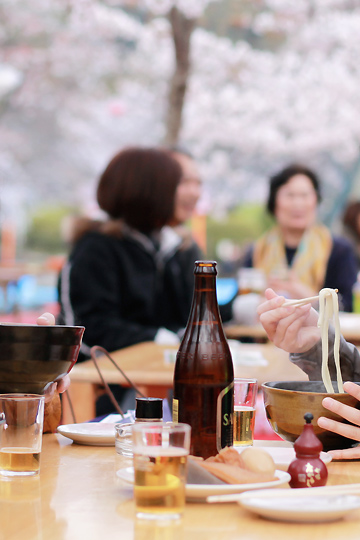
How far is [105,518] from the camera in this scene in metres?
0.80

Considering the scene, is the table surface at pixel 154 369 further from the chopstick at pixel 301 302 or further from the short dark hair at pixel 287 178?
the short dark hair at pixel 287 178

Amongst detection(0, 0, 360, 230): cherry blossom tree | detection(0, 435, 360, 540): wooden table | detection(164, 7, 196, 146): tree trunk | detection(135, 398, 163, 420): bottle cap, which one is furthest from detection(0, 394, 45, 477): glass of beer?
detection(0, 0, 360, 230): cherry blossom tree

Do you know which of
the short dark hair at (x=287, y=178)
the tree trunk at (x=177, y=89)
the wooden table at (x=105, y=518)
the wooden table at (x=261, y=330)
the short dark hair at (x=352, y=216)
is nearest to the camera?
the wooden table at (x=105, y=518)

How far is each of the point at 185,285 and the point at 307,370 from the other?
1.89m

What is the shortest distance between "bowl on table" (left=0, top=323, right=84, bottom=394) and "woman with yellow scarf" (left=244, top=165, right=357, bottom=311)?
333 centimetres

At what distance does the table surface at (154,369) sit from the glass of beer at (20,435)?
3.57 feet

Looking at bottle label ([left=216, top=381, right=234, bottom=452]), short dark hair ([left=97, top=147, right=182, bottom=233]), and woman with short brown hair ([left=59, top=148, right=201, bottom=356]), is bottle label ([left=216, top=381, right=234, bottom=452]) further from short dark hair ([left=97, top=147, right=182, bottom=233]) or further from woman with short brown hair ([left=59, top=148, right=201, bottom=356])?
short dark hair ([left=97, top=147, right=182, bottom=233])

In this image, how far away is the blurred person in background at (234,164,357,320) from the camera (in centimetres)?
440

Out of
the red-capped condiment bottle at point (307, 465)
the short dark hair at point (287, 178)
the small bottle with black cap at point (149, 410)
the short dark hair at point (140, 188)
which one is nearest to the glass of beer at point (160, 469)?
the red-capped condiment bottle at point (307, 465)

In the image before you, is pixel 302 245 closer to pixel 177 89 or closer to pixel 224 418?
pixel 177 89

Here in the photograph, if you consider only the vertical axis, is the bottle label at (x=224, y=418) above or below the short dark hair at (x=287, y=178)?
below

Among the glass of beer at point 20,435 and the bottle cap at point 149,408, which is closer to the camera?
the glass of beer at point 20,435

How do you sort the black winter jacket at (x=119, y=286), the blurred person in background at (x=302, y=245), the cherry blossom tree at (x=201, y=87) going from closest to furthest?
the black winter jacket at (x=119, y=286) → the blurred person in background at (x=302, y=245) → the cherry blossom tree at (x=201, y=87)

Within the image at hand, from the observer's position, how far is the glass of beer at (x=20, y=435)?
0.96m
